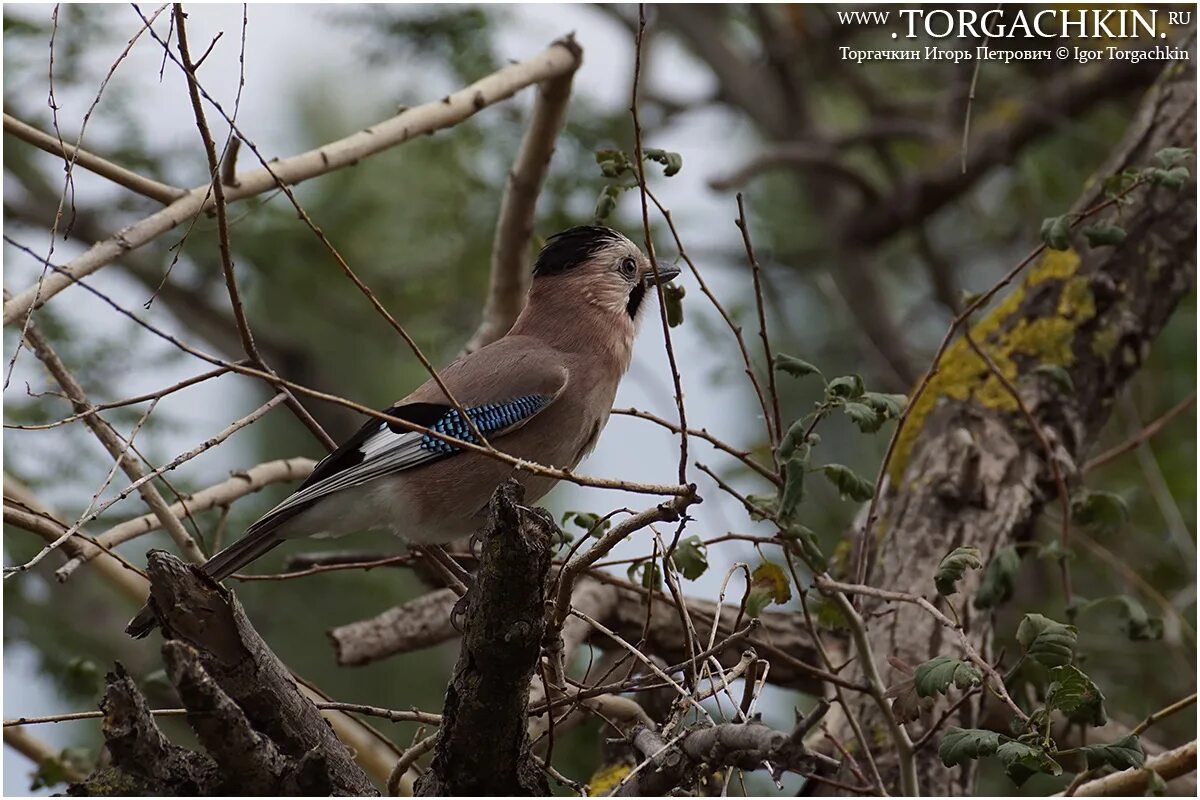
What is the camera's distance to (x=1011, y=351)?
5898 mm

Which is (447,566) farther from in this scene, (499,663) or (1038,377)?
(1038,377)

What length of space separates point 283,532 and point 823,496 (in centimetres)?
412

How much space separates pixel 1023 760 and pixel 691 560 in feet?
3.37

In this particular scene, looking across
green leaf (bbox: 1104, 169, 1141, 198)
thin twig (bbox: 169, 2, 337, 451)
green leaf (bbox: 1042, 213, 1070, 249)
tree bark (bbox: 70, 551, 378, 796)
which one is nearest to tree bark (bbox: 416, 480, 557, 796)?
tree bark (bbox: 70, 551, 378, 796)

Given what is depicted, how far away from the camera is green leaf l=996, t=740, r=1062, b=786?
119 inches

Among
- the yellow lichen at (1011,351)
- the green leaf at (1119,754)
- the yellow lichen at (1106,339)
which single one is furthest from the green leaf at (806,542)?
the yellow lichen at (1106,339)

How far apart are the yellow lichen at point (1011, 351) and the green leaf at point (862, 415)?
242 cm

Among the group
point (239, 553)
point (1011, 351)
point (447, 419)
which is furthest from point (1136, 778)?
point (1011, 351)

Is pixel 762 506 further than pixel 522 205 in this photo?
No

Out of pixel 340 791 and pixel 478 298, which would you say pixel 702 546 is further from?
pixel 478 298

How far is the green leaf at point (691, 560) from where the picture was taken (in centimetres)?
370

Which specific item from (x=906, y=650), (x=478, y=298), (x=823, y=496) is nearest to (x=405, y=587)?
(x=478, y=298)

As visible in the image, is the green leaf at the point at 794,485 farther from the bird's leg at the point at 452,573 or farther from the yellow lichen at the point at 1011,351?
the yellow lichen at the point at 1011,351

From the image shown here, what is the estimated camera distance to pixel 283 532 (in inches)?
168
